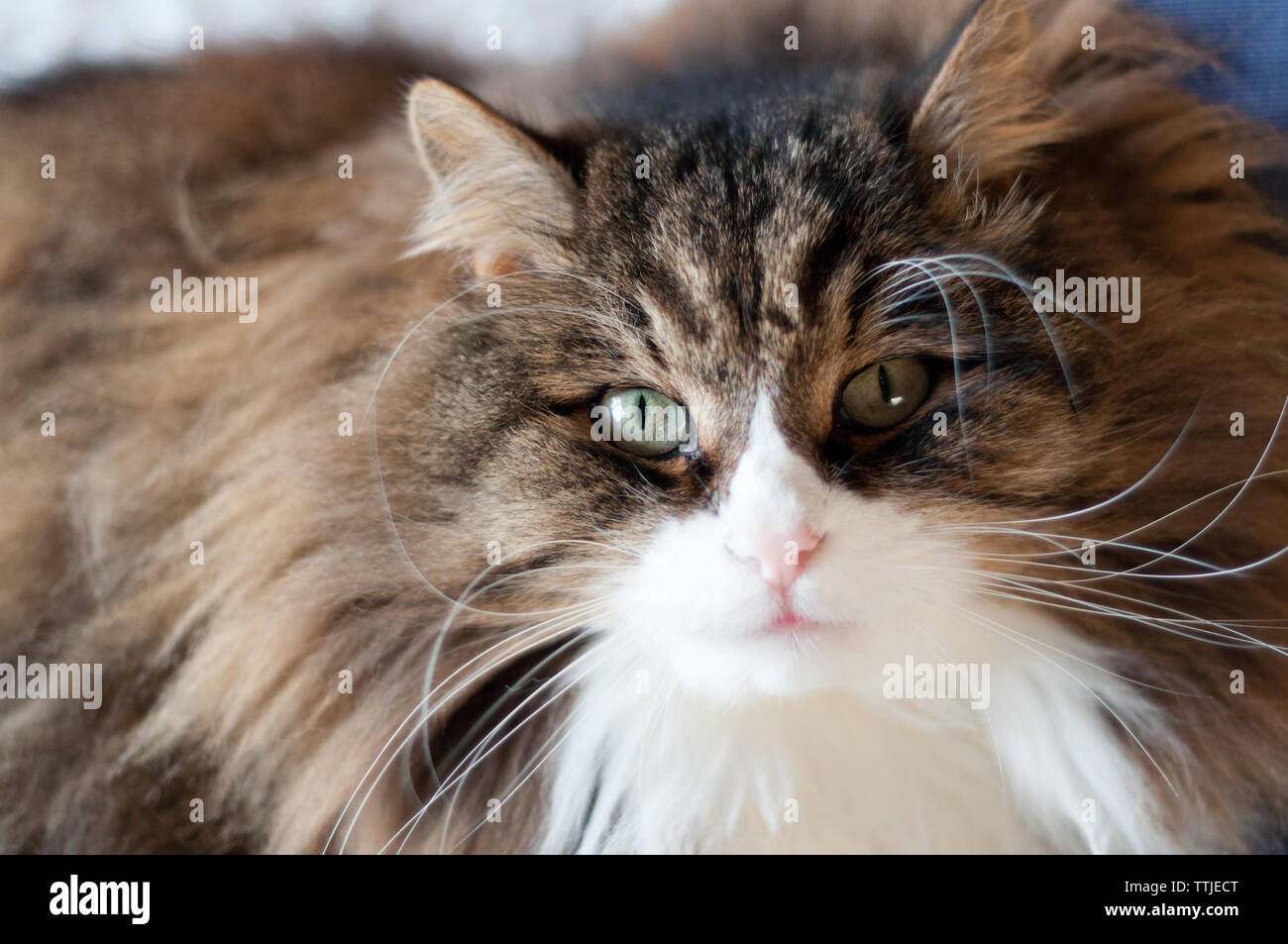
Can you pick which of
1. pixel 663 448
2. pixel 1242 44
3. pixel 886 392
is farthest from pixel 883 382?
pixel 1242 44

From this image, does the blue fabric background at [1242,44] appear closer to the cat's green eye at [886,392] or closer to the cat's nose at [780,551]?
the cat's green eye at [886,392]

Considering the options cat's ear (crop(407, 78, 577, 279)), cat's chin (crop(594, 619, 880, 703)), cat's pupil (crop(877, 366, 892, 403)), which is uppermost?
cat's ear (crop(407, 78, 577, 279))

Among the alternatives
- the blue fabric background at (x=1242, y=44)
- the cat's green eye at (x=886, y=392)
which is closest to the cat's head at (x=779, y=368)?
the cat's green eye at (x=886, y=392)

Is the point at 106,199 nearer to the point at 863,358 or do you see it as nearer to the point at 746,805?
the point at 863,358

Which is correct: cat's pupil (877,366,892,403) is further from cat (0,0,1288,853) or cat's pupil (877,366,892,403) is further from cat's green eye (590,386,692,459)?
cat's green eye (590,386,692,459)

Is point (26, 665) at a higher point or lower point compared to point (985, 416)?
lower

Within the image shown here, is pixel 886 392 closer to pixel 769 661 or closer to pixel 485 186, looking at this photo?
pixel 769 661

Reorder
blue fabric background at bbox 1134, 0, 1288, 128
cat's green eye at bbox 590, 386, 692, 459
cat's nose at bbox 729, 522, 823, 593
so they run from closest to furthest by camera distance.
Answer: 1. cat's nose at bbox 729, 522, 823, 593
2. cat's green eye at bbox 590, 386, 692, 459
3. blue fabric background at bbox 1134, 0, 1288, 128

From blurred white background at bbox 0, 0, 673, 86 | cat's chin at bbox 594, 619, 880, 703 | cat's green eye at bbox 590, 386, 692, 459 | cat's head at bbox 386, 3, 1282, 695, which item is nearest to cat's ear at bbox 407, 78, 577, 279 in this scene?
cat's head at bbox 386, 3, 1282, 695
